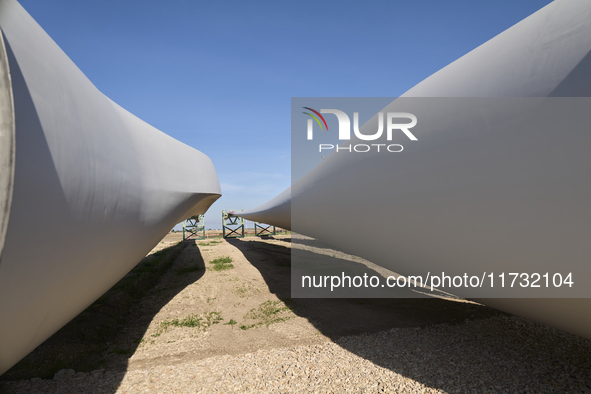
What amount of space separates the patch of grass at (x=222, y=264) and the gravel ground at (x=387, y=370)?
5985 mm

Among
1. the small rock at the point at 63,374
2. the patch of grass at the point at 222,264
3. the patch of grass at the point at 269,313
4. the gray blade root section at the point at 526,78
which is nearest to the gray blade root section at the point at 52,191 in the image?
the small rock at the point at 63,374

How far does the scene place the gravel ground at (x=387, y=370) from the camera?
2556 mm

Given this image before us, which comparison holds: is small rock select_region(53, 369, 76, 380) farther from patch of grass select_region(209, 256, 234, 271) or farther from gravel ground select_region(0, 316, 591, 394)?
patch of grass select_region(209, 256, 234, 271)

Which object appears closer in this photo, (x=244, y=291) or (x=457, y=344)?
(x=457, y=344)

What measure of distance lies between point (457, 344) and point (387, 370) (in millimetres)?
1092

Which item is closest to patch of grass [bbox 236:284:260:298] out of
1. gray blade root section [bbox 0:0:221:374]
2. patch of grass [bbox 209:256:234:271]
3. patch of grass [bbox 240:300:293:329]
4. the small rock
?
patch of grass [bbox 240:300:293:329]

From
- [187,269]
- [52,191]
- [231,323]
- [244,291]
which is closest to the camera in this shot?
[52,191]

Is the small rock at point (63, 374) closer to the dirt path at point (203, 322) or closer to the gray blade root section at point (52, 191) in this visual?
the dirt path at point (203, 322)

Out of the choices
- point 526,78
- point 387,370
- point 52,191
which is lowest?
point 387,370

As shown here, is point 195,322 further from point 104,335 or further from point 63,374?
point 63,374

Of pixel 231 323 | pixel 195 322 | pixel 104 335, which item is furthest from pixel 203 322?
pixel 104 335

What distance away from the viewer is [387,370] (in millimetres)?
2844

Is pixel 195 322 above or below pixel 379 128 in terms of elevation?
below

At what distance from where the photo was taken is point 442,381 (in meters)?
2.58
